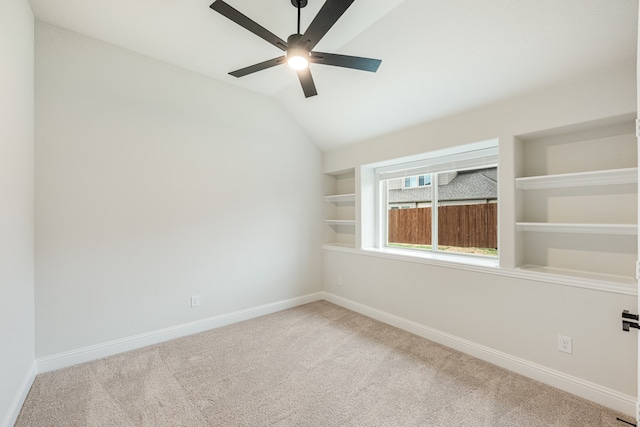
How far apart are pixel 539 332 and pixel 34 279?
3959 millimetres

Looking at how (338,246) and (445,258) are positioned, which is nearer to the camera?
(445,258)

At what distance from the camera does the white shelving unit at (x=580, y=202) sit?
205 centimetres

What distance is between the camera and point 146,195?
9.10 feet

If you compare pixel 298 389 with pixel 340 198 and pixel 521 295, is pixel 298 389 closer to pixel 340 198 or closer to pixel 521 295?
pixel 521 295

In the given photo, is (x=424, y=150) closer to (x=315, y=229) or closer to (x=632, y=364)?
(x=315, y=229)

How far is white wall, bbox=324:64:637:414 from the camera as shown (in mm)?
1910

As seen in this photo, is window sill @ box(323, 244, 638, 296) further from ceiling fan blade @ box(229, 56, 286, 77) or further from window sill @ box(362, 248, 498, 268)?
ceiling fan blade @ box(229, 56, 286, 77)

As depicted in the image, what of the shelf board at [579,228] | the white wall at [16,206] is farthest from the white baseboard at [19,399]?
the shelf board at [579,228]

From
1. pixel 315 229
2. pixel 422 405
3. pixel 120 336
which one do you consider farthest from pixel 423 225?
pixel 120 336

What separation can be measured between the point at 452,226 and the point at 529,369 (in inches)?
58.8

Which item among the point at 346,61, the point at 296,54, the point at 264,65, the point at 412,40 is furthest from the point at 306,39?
the point at 412,40

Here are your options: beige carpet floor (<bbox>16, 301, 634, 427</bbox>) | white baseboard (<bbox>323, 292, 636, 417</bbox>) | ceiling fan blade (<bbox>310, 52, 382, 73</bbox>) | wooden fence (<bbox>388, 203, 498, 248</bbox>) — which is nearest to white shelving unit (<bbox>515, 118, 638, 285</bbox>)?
wooden fence (<bbox>388, 203, 498, 248</bbox>)

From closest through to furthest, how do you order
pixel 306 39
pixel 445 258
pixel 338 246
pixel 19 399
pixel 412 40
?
pixel 306 39 → pixel 19 399 → pixel 412 40 → pixel 445 258 → pixel 338 246

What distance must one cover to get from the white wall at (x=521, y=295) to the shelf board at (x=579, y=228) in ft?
0.62
